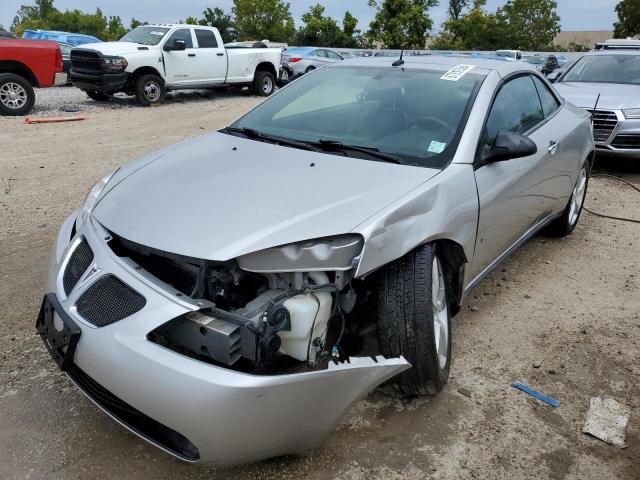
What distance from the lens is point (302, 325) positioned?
7.08 feet

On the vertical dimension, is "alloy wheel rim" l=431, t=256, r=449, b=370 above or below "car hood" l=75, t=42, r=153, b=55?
below

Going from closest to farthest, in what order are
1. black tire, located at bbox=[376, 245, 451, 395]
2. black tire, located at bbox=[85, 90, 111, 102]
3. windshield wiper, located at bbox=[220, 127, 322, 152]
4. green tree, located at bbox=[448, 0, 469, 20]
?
1. black tire, located at bbox=[376, 245, 451, 395]
2. windshield wiper, located at bbox=[220, 127, 322, 152]
3. black tire, located at bbox=[85, 90, 111, 102]
4. green tree, located at bbox=[448, 0, 469, 20]

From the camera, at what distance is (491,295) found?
3996mm

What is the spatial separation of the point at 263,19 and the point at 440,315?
48.4 m

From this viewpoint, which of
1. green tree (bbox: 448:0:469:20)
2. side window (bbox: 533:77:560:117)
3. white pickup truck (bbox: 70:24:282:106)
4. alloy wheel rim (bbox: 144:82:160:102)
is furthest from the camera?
green tree (bbox: 448:0:469:20)

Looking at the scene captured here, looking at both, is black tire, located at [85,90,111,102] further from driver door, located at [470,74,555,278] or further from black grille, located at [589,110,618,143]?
driver door, located at [470,74,555,278]

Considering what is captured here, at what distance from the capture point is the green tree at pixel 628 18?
147 feet

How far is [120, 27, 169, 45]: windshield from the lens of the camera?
13.1 metres

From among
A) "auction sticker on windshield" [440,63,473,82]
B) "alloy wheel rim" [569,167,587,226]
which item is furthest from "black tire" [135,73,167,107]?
"auction sticker on windshield" [440,63,473,82]

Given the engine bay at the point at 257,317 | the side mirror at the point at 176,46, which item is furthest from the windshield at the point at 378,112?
the side mirror at the point at 176,46

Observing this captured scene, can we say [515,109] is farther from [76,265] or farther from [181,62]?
[181,62]

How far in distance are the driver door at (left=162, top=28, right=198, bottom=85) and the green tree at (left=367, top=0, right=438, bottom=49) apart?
30.1 metres

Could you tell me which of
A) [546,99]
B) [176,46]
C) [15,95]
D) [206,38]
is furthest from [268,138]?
[206,38]

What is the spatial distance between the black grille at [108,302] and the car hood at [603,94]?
22.6 ft
